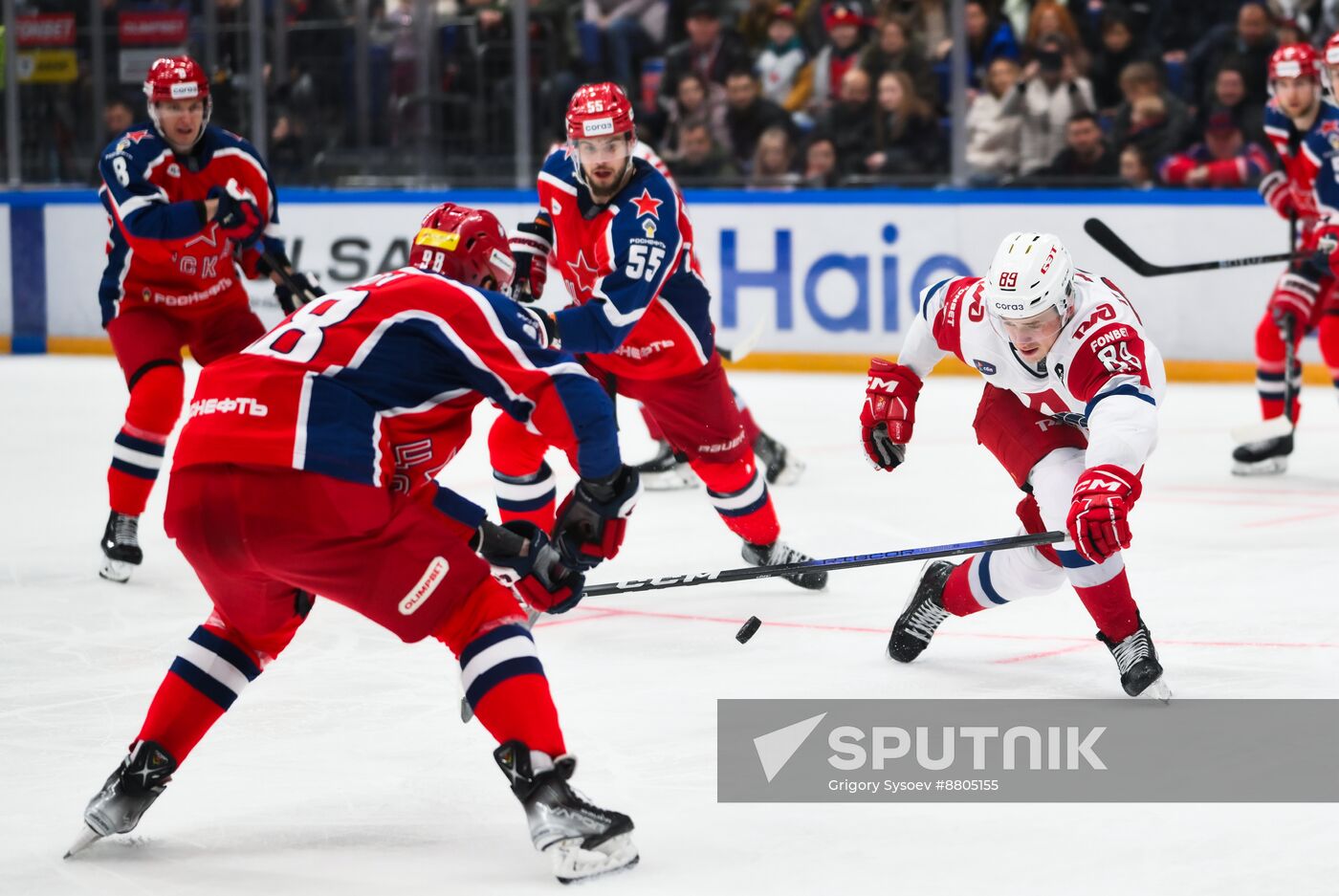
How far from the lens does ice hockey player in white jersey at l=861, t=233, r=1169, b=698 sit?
11.0 ft

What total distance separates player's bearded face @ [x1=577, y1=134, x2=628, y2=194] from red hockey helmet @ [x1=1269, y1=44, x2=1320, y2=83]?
9.57 ft

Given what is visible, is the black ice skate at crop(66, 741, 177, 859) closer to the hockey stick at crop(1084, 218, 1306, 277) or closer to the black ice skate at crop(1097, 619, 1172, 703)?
the black ice skate at crop(1097, 619, 1172, 703)

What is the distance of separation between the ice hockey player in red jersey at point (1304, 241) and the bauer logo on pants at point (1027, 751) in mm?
3127

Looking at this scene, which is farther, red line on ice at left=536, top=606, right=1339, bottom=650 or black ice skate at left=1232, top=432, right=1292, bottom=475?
black ice skate at left=1232, top=432, right=1292, bottom=475

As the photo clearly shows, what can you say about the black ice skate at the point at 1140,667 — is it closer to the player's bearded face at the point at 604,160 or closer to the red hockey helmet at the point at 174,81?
the player's bearded face at the point at 604,160

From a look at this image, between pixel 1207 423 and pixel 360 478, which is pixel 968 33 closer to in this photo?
pixel 1207 423

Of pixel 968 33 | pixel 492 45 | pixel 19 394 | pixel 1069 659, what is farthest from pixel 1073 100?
pixel 1069 659

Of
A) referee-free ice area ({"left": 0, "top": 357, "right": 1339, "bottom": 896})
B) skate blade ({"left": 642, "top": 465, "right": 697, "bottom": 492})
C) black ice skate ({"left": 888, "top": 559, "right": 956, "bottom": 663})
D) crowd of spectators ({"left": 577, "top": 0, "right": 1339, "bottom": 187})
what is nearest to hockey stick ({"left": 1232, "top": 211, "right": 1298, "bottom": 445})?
referee-free ice area ({"left": 0, "top": 357, "right": 1339, "bottom": 896})

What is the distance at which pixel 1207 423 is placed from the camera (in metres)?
7.70

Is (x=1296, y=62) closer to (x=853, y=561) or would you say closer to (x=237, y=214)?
(x=237, y=214)

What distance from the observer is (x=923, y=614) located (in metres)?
4.02

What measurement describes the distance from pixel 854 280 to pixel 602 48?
197 cm

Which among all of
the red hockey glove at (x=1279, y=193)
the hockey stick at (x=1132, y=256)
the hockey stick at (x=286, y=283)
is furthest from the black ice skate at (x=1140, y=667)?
the red hockey glove at (x=1279, y=193)

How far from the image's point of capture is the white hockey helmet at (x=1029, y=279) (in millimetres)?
3408
